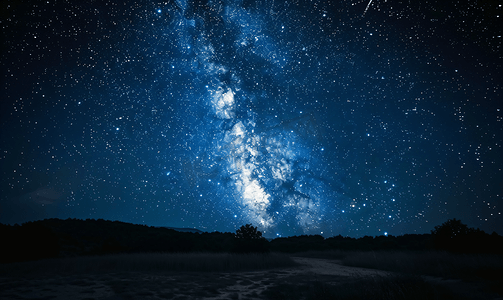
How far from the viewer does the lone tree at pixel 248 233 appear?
21594mm

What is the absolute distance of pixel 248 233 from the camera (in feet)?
71.7

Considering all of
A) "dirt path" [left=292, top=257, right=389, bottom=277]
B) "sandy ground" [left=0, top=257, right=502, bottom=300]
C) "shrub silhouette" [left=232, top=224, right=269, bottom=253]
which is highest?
"shrub silhouette" [left=232, top=224, right=269, bottom=253]

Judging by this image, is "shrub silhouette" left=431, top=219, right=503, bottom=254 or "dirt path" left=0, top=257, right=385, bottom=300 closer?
"dirt path" left=0, top=257, right=385, bottom=300

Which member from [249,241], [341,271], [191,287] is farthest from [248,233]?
[191,287]

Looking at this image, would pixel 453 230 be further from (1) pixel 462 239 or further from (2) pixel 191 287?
(2) pixel 191 287

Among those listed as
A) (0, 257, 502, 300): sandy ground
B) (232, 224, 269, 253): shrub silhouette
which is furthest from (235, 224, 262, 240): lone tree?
(0, 257, 502, 300): sandy ground

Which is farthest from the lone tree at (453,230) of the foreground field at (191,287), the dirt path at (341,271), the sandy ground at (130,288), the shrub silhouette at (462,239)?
the sandy ground at (130,288)

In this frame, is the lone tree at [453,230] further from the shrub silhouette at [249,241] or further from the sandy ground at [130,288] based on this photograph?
the sandy ground at [130,288]

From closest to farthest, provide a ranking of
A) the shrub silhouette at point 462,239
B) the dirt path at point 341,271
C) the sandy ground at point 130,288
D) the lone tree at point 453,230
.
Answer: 1. the sandy ground at point 130,288
2. the dirt path at point 341,271
3. the shrub silhouette at point 462,239
4. the lone tree at point 453,230

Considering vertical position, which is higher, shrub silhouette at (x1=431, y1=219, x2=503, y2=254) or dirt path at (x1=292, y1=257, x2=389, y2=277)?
shrub silhouette at (x1=431, y1=219, x2=503, y2=254)

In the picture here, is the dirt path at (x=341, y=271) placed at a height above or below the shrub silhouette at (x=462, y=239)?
below

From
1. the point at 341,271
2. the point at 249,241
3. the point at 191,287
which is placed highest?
the point at 249,241

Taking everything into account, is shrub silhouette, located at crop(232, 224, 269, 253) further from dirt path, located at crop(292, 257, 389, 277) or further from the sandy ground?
the sandy ground

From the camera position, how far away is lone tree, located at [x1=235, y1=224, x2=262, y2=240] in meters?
21.6
